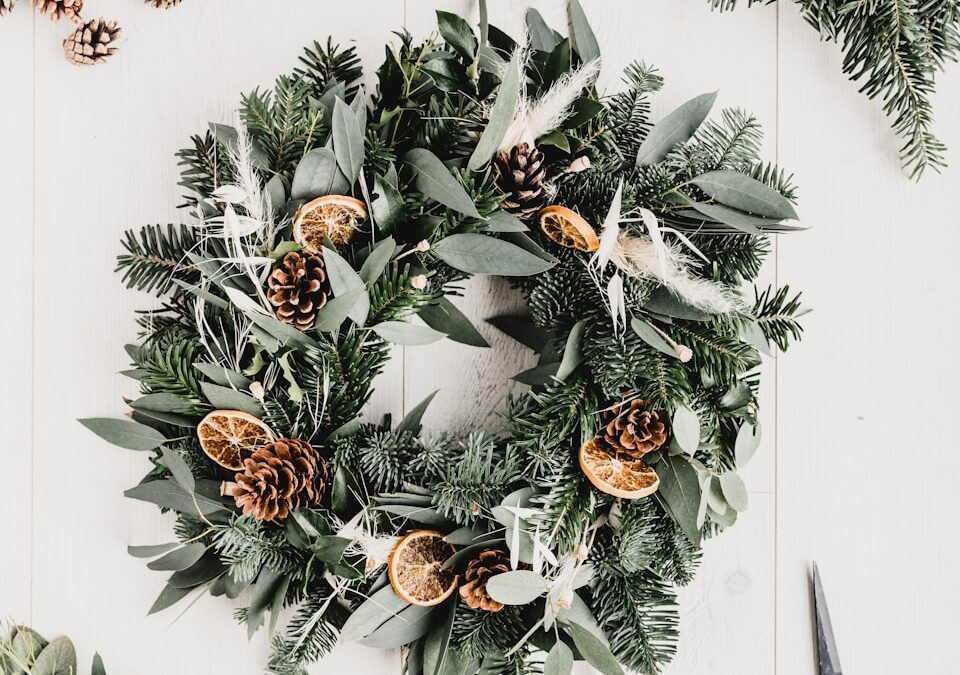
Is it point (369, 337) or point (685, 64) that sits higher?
point (685, 64)

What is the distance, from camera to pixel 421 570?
0.86 m

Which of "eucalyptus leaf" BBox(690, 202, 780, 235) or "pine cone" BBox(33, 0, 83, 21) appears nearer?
"eucalyptus leaf" BBox(690, 202, 780, 235)

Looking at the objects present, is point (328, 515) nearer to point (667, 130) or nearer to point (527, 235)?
point (527, 235)

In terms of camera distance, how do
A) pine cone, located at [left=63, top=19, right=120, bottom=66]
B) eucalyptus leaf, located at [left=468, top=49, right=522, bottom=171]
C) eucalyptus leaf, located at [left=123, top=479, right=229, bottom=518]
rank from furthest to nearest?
1. pine cone, located at [left=63, top=19, right=120, bottom=66]
2. eucalyptus leaf, located at [left=123, top=479, right=229, bottom=518]
3. eucalyptus leaf, located at [left=468, top=49, right=522, bottom=171]

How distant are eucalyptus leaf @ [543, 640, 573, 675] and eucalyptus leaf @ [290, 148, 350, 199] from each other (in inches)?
24.1

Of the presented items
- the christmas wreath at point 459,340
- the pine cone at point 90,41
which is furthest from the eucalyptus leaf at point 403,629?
the pine cone at point 90,41

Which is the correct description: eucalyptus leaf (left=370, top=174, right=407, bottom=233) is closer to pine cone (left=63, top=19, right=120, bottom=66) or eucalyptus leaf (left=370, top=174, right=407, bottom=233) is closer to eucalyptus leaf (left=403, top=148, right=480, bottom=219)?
eucalyptus leaf (left=403, top=148, right=480, bottom=219)

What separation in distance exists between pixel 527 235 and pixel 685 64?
37 centimetres

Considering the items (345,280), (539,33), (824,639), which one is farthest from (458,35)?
(824,639)

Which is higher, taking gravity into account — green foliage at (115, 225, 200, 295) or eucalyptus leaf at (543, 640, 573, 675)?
green foliage at (115, 225, 200, 295)

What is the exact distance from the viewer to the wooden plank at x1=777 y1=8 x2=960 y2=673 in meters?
A: 1.01

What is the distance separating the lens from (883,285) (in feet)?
3.36

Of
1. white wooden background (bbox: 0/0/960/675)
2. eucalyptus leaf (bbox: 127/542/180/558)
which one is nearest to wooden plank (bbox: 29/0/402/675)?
white wooden background (bbox: 0/0/960/675)

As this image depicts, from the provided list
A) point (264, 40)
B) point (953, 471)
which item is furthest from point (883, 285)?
point (264, 40)
